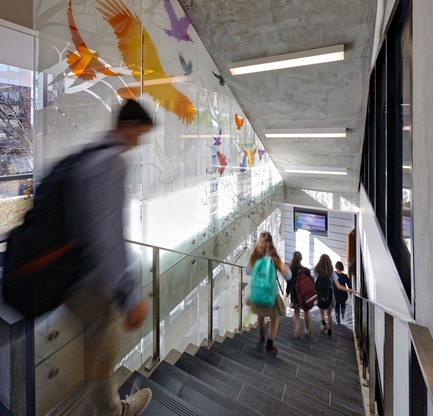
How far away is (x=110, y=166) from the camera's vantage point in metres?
1.24

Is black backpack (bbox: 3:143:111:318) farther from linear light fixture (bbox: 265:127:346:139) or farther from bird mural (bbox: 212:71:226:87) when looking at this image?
linear light fixture (bbox: 265:127:346:139)

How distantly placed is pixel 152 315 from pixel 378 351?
191 cm

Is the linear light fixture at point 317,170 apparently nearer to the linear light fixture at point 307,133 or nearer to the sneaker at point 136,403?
the linear light fixture at point 307,133

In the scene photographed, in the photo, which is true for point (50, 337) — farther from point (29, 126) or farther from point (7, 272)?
point (29, 126)

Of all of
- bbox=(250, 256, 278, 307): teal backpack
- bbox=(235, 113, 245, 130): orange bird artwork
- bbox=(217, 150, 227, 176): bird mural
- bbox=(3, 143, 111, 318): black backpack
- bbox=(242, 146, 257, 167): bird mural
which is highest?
bbox=(235, 113, 245, 130): orange bird artwork

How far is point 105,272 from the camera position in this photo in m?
1.24

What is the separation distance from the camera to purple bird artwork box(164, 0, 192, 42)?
3188 mm

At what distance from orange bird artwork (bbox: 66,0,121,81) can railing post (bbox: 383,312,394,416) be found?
2561 millimetres

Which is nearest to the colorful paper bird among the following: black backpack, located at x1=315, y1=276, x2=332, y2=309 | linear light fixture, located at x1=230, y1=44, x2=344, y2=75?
linear light fixture, located at x1=230, y1=44, x2=344, y2=75

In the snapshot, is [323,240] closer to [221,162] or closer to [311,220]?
[311,220]

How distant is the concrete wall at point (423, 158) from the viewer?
1.16 meters

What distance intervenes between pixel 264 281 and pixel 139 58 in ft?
7.98

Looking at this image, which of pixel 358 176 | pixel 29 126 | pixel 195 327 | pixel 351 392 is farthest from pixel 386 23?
pixel 358 176

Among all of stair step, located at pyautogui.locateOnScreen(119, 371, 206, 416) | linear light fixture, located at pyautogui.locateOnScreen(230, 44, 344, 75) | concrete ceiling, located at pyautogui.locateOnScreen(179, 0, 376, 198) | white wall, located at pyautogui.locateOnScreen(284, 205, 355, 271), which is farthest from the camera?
white wall, located at pyautogui.locateOnScreen(284, 205, 355, 271)
